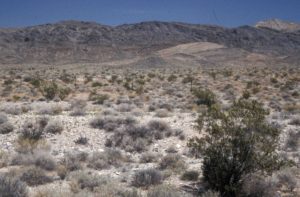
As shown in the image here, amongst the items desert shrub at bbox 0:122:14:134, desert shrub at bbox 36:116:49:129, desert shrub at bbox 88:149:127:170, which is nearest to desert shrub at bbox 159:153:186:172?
desert shrub at bbox 88:149:127:170

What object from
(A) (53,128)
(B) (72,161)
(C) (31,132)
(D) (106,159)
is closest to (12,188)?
(B) (72,161)

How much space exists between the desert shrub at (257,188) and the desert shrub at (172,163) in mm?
2127

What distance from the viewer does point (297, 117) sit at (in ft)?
58.2

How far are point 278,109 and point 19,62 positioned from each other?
8628cm

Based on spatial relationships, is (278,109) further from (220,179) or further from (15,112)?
(220,179)

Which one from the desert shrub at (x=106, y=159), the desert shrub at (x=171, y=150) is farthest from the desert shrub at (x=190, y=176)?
the desert shrub at (x=171, y=150)

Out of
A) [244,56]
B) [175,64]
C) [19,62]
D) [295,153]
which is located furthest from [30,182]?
[244,56]

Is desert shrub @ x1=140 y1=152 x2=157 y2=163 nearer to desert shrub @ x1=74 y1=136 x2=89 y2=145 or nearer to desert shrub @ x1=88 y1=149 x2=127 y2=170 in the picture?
desert shrub @ x1=88 y1=149 x2=127 y2=170

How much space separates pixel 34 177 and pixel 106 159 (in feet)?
7.50

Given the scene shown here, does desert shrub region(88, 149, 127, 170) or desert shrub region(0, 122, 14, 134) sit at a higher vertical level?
desert shrub region(0, 122, 14, 134)

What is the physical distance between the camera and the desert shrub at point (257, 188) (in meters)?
8.67

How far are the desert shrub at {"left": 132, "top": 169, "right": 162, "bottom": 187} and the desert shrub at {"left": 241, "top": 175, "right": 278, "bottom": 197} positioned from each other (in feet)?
5.95

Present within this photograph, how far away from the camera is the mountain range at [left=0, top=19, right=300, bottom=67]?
10300 cm

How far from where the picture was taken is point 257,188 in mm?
8711
